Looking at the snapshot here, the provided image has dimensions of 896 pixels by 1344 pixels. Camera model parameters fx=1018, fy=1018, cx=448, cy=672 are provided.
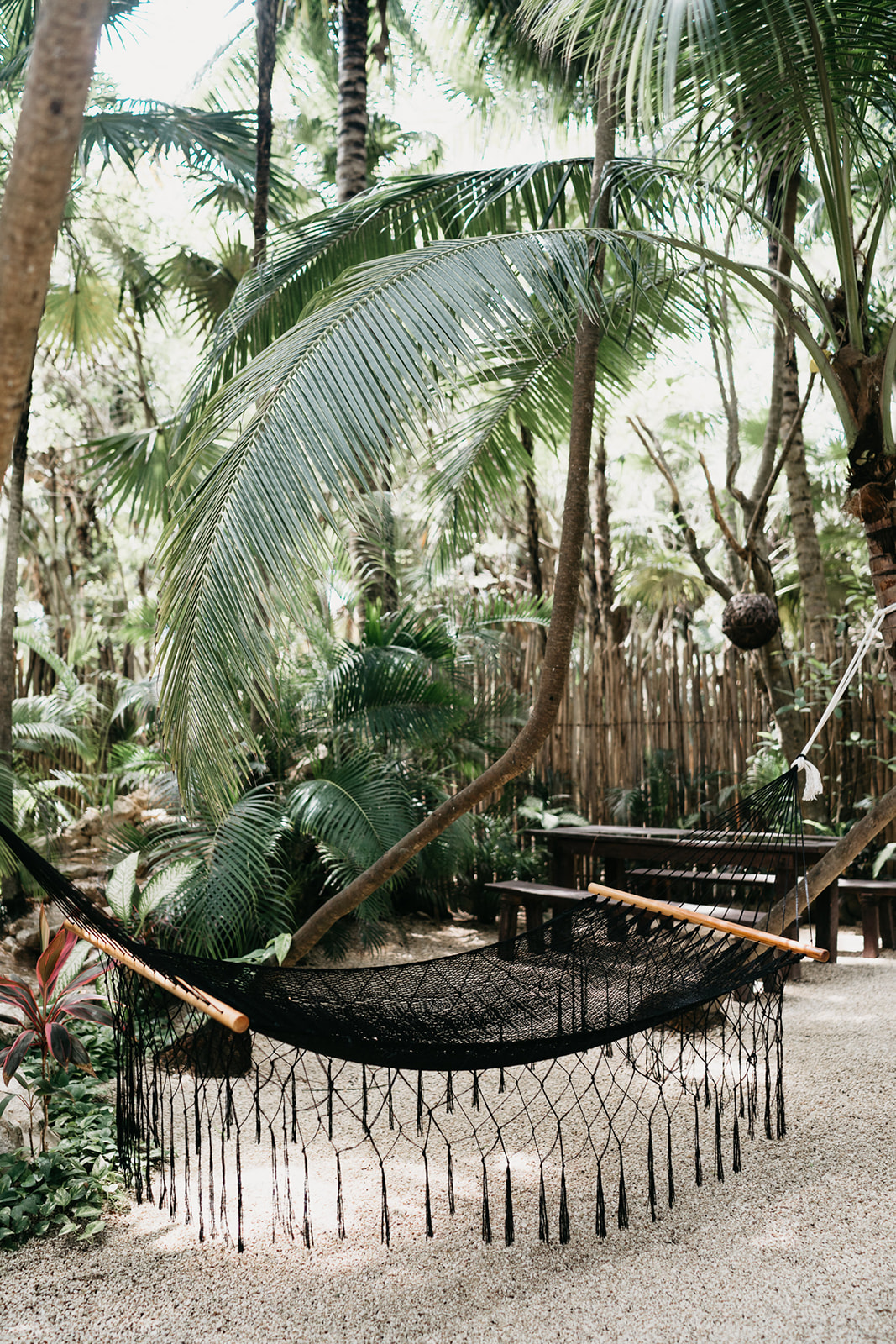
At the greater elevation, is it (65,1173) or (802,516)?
(802,516)

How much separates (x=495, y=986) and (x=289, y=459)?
4.19 ft

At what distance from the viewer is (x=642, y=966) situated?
2686 millimetres

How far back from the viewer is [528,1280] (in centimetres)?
191

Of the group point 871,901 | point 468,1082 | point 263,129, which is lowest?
point 468,1082

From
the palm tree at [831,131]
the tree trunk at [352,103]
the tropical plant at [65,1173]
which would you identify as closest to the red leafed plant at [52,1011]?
the tropical plant at [65,1173]

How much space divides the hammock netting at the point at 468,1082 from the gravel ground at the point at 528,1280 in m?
0.07

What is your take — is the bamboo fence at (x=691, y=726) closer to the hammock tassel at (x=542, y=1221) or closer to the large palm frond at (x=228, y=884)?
the large palm frond at (x=228, y=884)

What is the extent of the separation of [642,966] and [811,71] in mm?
2472

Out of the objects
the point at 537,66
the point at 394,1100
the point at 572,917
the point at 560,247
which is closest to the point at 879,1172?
the point at 572,917

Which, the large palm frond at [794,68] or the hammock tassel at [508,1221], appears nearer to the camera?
the hammock tassel at [508,1221]

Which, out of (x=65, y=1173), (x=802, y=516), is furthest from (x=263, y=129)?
(x=65, y=1173)

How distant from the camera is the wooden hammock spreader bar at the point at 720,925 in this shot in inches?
88.0

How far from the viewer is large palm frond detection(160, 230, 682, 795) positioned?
2.16 m

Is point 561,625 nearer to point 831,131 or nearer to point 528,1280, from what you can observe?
point 831,131
